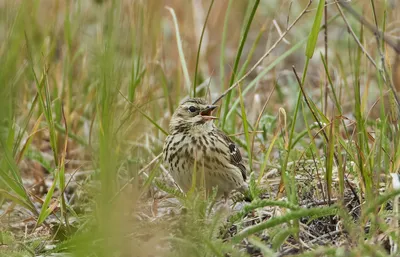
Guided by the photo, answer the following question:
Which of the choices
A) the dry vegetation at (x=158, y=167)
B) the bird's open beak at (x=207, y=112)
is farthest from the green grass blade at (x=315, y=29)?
the bird's open beak at (x=207, y=112)

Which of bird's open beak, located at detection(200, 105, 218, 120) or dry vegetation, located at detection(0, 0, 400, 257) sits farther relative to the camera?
bird's open beak, located at detection(200, 105, 218, 120)

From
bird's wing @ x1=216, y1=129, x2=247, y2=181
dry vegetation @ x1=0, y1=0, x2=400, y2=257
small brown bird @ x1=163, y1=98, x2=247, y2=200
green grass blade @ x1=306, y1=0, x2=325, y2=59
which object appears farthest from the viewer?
bird's wing @ x1=216, y1=129, x2=247, y2=181

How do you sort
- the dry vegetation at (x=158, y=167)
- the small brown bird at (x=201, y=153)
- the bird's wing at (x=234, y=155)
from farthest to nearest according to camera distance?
the bird's wing at (x=234, y=155) → the small brown bird at (x=201, y=153) → the dry vegetation at (x=158, y=167)

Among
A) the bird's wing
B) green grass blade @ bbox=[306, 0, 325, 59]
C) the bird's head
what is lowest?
the bird's wing

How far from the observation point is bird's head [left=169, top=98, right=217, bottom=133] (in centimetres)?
479

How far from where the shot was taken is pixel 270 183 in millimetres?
4551

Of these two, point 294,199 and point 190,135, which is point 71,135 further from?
point 294,199

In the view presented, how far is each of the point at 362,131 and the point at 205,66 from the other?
13.1 ft

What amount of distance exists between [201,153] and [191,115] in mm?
371

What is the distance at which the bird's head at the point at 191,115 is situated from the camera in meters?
4.79

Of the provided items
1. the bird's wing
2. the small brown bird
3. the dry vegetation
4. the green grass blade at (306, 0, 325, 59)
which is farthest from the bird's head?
the green grass blade at (306, 0, 325, 59)

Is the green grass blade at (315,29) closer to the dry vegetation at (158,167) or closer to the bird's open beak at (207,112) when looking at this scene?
the dry vegetation at (158,167)

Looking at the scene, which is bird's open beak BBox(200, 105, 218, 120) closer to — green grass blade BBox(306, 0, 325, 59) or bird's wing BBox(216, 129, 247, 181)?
bird's wing BBox(216, 129, 247, 181)

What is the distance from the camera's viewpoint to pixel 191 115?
16.0 ft
